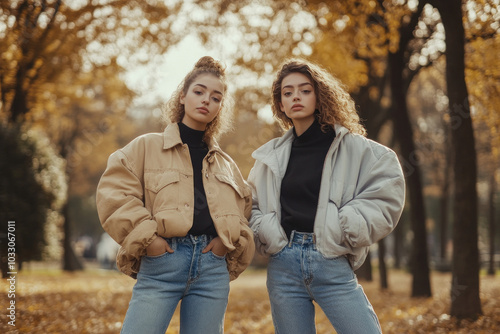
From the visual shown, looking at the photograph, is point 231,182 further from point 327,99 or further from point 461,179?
point 461,179

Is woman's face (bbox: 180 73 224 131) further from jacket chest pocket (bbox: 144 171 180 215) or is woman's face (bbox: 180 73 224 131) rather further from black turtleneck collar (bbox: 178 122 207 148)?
jacket chest pocket (bbox: 144 171 180 215)

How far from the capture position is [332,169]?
3.39 metres

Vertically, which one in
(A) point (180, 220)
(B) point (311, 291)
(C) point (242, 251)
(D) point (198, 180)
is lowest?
(B) point (311, 291)

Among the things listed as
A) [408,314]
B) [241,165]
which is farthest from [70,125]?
[408,314]

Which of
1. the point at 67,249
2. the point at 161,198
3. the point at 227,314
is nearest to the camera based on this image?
the point at 161,198

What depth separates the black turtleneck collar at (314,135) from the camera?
356cm

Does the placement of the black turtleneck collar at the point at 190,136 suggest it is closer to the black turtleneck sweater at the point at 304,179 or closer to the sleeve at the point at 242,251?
the sleeve at the point at 242,251

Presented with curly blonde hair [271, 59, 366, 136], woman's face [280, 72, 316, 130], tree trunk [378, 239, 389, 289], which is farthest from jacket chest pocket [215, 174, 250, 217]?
tree trunk [378, 239, 389, 289]

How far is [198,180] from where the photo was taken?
11.2 feet

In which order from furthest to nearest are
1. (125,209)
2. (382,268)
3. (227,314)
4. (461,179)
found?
1. (382,268)
2. (227,314)
3. (461,179)
4. (125,209)

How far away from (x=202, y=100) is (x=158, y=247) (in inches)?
40.6

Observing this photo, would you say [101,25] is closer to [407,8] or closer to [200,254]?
[407,8]

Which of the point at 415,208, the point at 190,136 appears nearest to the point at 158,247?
the point at 190,136

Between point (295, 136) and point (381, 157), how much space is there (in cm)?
67
